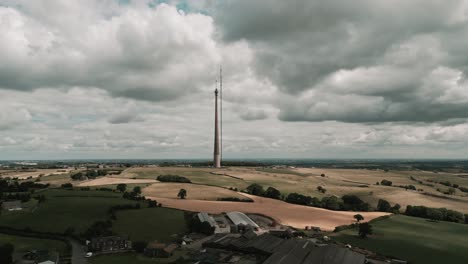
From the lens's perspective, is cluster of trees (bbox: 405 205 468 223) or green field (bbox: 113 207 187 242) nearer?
green field (bbox: 113 207 187 242)

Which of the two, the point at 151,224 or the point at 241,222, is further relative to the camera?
the point at 241,222

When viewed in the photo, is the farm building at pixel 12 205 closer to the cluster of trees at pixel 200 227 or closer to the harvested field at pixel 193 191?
the harvested field at pixel 193 191

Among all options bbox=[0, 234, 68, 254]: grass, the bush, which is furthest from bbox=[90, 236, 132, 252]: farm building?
the bush

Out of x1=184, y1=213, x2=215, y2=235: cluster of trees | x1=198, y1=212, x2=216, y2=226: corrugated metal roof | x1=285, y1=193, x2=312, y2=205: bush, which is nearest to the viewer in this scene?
x1=184, y1=213, x2=215, y2=235: cluster of trees

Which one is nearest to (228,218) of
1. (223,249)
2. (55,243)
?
(223,249)

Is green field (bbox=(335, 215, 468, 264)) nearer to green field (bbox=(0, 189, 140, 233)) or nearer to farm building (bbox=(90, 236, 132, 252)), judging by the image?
farm building (bbox=(90, 236, 132, 252))

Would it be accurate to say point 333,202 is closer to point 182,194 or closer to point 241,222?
point 241,222

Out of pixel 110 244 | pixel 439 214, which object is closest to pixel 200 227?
pixel 110 244
